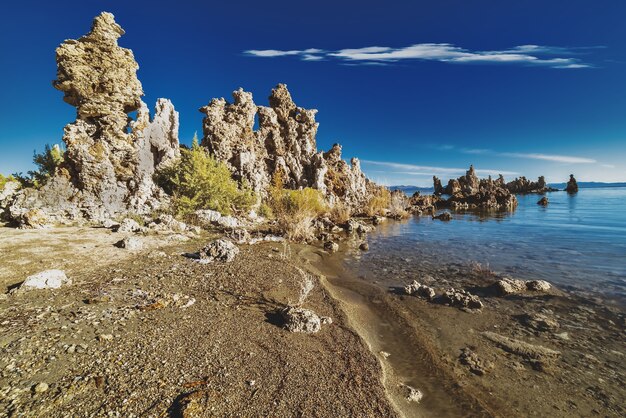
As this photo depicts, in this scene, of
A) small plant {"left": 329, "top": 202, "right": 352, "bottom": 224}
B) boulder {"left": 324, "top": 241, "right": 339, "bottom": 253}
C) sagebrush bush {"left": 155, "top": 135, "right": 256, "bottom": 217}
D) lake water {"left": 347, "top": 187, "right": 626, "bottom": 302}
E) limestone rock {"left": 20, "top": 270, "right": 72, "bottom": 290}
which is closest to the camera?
limestone rock {"left": 20, "top": 270, "right": 72, "bottom": 290}

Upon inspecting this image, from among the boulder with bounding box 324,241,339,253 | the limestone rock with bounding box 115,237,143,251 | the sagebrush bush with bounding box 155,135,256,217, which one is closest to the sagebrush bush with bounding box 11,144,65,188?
the sagebrush bush with bounding box 155,135,256,217

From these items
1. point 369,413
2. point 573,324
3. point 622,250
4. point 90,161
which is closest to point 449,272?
point 573,324

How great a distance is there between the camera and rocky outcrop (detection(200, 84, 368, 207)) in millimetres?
22953

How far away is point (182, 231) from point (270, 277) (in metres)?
6.78

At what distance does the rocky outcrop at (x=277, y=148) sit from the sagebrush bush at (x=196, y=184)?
4.56 meters

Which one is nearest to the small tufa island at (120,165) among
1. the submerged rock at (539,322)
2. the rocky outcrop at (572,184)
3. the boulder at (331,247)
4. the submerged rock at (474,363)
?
the boulder at (331,247)

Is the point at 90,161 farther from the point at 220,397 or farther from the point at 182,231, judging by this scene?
the point at 220,397

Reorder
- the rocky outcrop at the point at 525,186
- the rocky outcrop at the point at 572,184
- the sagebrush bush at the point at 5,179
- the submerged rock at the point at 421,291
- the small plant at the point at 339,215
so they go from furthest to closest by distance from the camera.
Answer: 1. the rocky outcrop at the point at 525,186
2. the rocky outcrop at the point at 572,184
3. the small plant at the point at 339,215
4. the sagebrush bush at the point at 5,179
5. the submerged rock at the point at 421,291

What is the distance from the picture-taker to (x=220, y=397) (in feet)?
10.8

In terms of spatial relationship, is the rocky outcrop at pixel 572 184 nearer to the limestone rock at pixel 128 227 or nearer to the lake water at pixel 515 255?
the lake water at pixel 515 255

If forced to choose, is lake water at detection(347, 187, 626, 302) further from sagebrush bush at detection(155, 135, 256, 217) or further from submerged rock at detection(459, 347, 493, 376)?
sagebrush bush at detection(155, 135, 256, 217)

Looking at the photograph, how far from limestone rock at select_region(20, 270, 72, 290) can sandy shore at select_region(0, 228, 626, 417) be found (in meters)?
0.23

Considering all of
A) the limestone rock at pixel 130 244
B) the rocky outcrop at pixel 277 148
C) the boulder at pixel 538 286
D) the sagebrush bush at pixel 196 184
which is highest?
the rocky outcrop at pixel 277 148

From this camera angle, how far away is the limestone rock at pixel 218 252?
873cm
